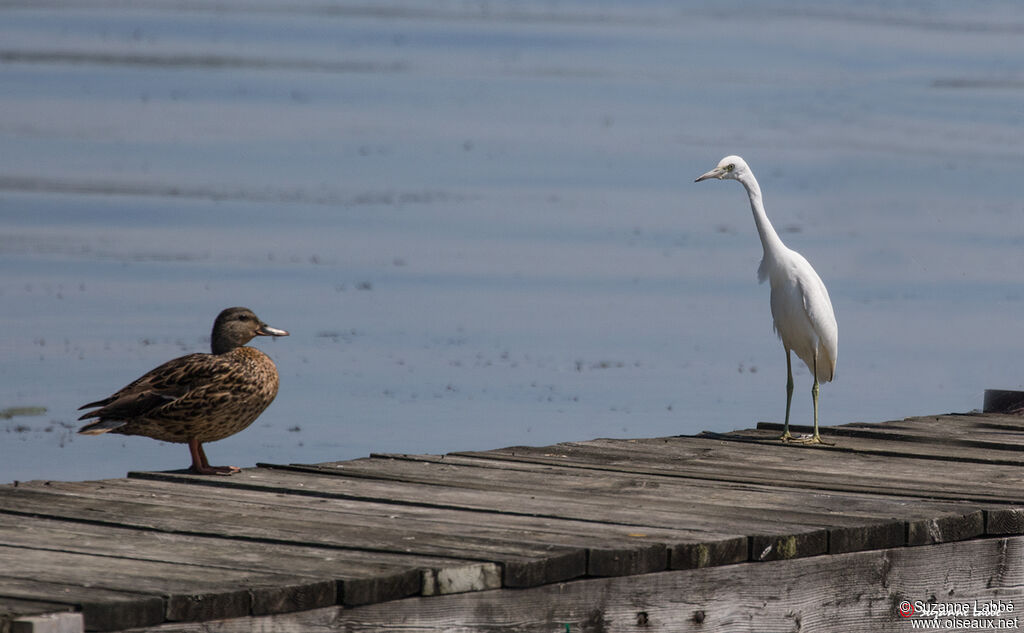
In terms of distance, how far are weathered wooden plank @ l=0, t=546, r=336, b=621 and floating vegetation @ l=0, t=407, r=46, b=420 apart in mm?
9747

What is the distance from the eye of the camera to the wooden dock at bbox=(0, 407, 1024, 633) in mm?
4445

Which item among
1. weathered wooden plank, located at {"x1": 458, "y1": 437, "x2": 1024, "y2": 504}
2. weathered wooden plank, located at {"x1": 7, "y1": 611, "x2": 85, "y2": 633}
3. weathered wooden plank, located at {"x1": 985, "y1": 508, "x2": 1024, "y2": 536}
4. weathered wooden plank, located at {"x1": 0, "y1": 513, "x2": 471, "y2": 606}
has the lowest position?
weathered wooden plank, located at {"x1": 7, "y1": 611, "x2": 85, "y2": 633}

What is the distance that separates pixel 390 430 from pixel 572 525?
8.43 meters

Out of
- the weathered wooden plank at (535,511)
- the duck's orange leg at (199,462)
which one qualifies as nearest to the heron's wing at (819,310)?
the weathered wooden plank at (535,511)

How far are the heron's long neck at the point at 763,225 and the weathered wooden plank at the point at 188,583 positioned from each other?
4.65 metres

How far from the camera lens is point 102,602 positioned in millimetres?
4094

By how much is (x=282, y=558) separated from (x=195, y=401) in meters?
1.48

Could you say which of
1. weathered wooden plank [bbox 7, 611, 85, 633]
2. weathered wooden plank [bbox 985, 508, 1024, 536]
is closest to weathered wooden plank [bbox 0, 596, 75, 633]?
weathered wooden plank [bbox 7, 611, 85, 633]

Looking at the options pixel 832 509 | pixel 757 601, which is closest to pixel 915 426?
pixel 832 509

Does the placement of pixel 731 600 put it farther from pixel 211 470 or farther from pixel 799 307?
pixel 799 307

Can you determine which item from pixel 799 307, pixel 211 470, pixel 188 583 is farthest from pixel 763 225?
pixel 188 583

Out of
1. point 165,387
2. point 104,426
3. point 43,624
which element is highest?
point 165,387

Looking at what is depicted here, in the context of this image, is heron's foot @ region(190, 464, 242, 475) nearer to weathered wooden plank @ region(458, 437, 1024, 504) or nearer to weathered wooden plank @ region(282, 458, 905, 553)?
weathered wooden plank @ region(282, 458, 905, 553)

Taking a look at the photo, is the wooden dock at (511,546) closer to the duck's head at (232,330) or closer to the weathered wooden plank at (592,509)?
the weathered wooden plank at (592,509)
